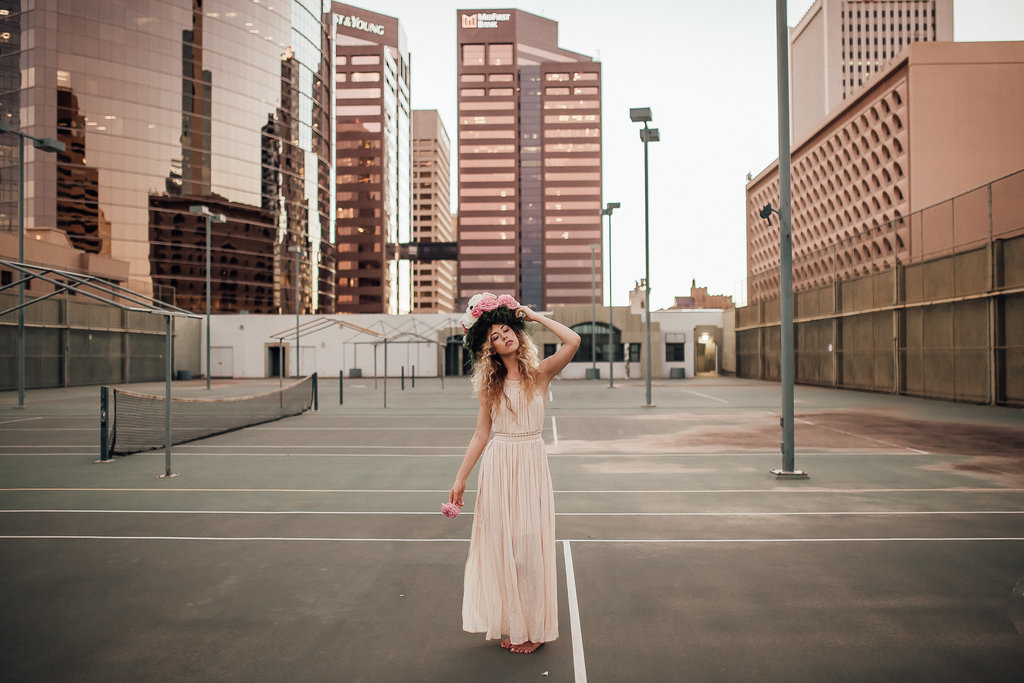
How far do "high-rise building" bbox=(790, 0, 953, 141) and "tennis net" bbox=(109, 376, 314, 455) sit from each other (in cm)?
12786

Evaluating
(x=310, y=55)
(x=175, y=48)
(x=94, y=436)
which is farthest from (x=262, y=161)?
(x=94, y=436)

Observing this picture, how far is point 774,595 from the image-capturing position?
481 cm

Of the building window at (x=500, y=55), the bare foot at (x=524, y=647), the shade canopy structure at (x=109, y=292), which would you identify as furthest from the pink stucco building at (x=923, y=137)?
the building window at (x=500, y=55)

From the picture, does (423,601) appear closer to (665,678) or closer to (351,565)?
(351,565)

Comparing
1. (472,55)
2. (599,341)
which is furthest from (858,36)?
(599,341)

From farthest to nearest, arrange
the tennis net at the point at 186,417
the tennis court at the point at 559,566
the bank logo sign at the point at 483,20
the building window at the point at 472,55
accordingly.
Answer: the bank logo sign at the point at 483,20 → the building window at the point at 472,55 → the tennis net at the point at 186,417 → the tennis court at the point at 559,566

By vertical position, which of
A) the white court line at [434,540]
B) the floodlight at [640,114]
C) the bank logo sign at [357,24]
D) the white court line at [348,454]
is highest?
the bank logo sign at [357,24]

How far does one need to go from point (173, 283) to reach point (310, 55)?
142ft

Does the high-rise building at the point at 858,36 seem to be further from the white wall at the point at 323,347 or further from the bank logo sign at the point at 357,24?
the bank logo sign at the point at 357,24

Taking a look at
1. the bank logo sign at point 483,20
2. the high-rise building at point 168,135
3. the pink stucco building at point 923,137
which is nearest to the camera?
the pink stucco building at point 923,137

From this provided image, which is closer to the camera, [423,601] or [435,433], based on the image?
[423,601]

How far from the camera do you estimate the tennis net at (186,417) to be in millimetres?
13258

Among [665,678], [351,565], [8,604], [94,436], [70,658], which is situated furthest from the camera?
[94,436]

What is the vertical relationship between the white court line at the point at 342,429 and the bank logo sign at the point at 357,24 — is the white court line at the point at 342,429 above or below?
below
